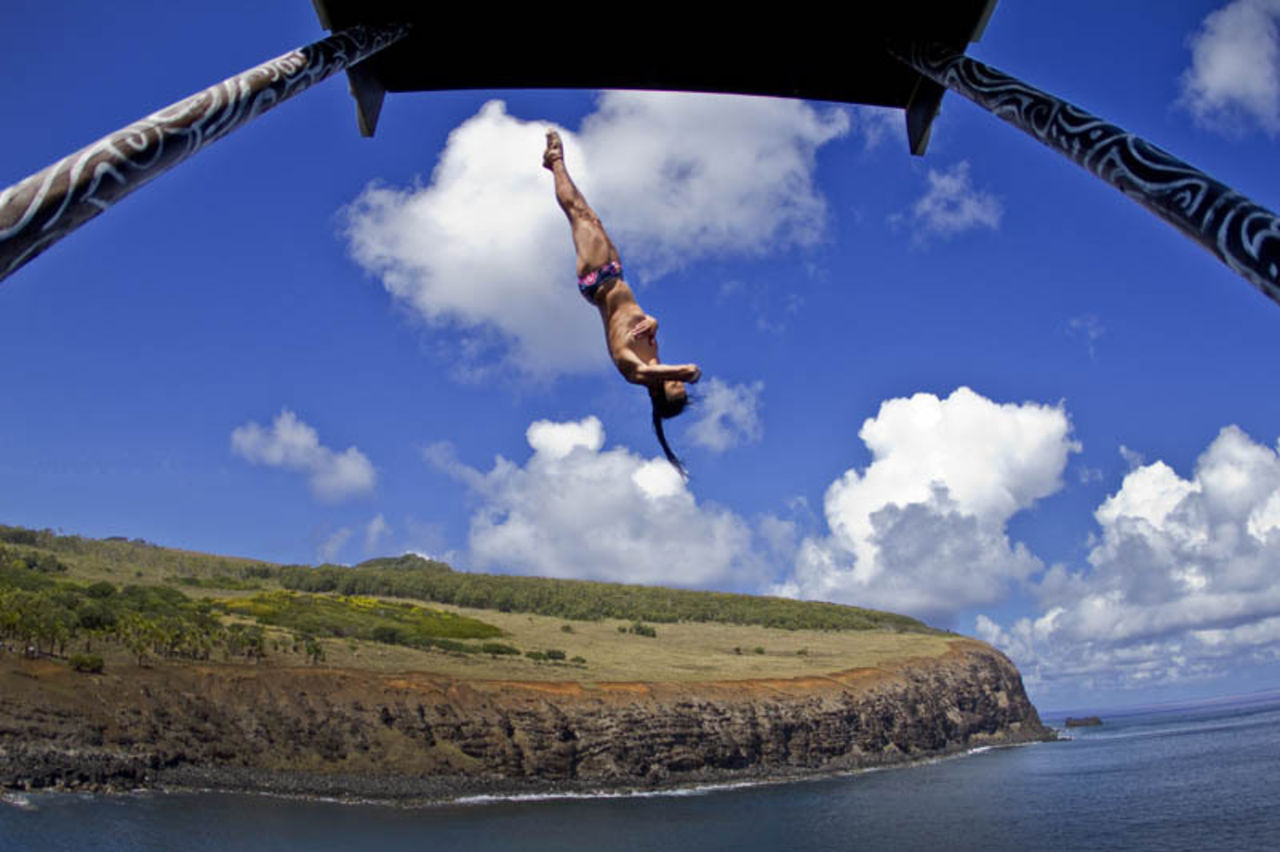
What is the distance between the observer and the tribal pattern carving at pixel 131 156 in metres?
2.23

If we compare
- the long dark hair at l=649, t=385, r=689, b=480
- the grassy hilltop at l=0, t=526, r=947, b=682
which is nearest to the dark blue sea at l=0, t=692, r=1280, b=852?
the grassy hilltop at l=0, t=526, r=947, b=682

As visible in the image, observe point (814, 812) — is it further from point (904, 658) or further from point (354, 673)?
point (904, 658)

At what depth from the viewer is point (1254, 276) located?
93.5 inches

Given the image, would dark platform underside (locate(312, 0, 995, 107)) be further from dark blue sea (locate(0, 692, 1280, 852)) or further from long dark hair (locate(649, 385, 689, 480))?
dark blue sea (locate(0, 692, 1280, 852))

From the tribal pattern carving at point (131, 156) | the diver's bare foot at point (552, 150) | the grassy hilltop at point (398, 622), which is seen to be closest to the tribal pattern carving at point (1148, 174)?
the diver's bare foot at point (552, 150)

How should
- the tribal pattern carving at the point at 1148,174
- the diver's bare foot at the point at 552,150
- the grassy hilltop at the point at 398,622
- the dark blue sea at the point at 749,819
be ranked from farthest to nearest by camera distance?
the grassy hilltop at the point at 398,622 → the dark blue sea at the point at 749,819 → the diver's bare foot at the point at 552,150 → the tribal pattern carving at the point at 1148,174

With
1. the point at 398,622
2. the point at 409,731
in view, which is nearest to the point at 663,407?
the point at 409,731

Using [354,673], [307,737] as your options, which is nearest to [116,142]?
[307,737]

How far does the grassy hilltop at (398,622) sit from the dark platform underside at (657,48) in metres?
36.9

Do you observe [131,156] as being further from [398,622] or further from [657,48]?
[398,622]

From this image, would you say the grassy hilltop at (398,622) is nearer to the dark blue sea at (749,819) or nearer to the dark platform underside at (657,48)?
the dark blue sea at (749,819)

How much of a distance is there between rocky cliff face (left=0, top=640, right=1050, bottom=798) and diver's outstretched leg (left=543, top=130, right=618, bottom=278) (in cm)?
3347

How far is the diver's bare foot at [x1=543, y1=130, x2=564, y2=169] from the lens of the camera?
14.4 feet

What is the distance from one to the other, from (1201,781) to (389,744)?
36076 mm
